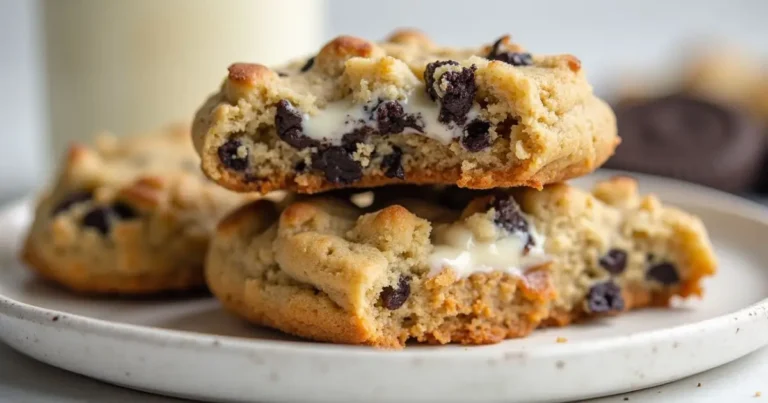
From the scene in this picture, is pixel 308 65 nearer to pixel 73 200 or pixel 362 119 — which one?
pixel 362 119

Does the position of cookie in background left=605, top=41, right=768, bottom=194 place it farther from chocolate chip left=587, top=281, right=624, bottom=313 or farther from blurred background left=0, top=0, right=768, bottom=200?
chocolate chip left=587, top=281, right=624, bottom=313

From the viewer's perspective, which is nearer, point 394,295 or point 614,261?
point 394,295

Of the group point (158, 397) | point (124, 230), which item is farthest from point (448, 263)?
point (124, 230)

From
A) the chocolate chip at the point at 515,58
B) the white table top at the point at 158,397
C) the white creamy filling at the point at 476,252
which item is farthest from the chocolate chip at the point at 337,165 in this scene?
the white table top at the point at 158,397

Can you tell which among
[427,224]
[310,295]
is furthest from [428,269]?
[310,295]

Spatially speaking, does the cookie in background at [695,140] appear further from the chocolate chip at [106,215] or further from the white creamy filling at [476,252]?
the chocolate chip at [106,215]

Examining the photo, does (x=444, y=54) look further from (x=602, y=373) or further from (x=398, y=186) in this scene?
(x=602, y=373)
